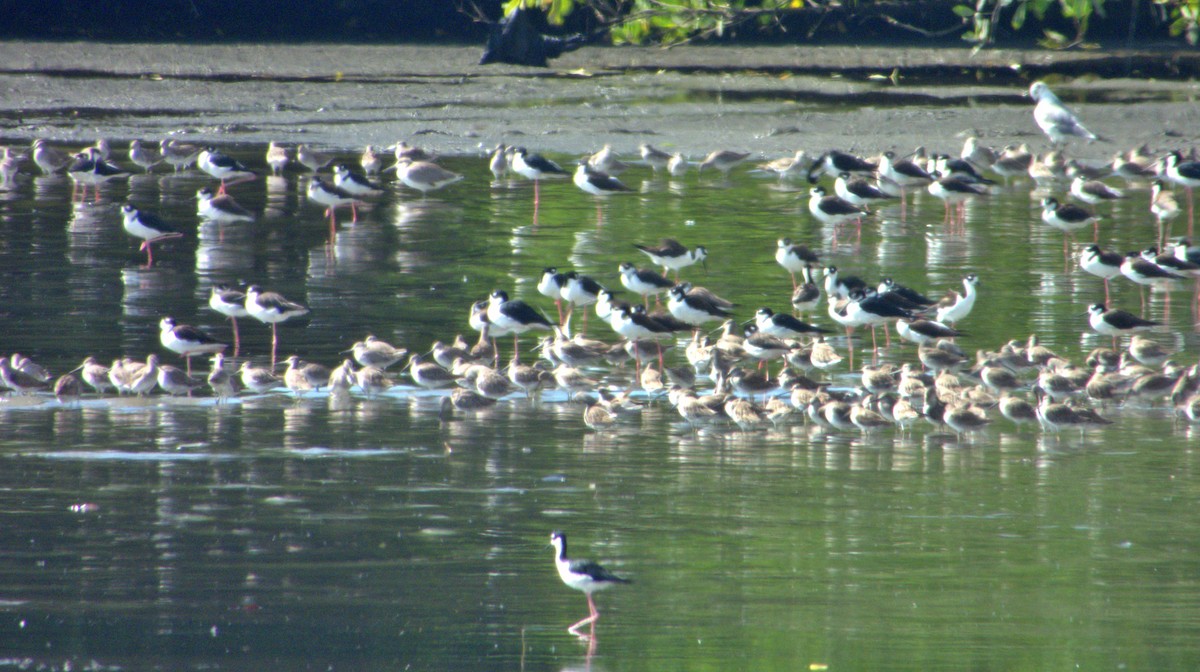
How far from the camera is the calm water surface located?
678 cm

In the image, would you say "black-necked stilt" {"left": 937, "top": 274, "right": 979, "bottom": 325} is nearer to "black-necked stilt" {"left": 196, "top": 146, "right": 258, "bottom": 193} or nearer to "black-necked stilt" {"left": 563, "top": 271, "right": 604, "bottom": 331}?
"black-necked stilt" {"left": 563, "top": 271, "right": 604, "bottom": 331}

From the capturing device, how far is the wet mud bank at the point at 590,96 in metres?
27.2

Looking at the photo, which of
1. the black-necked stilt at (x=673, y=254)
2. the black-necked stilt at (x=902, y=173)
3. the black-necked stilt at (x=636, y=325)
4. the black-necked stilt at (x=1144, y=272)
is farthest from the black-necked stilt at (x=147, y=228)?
the black-necked stilt at (x=1144, y=272)

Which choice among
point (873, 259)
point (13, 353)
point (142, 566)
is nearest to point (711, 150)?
point (873, 259)

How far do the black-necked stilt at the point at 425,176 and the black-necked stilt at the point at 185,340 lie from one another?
27.4 feet

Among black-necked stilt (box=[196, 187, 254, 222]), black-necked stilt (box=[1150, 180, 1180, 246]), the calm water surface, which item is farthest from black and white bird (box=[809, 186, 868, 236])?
black-necked stilt (box=[196, 187, 254, 222])

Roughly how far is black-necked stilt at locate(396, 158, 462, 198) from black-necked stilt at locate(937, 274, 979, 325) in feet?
28.0

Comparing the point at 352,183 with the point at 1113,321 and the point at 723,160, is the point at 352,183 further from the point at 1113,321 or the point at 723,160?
the point at 1113,321

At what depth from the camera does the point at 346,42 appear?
38406 mm

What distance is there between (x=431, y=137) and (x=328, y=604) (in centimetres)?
2027

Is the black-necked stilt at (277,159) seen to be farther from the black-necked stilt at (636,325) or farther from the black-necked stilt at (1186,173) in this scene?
the black-necked stilt at (1186,173)

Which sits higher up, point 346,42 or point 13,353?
point 346,42

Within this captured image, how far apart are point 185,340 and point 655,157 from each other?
12.2 metres

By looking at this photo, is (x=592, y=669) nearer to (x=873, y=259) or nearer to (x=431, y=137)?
(x=873, y=259)
